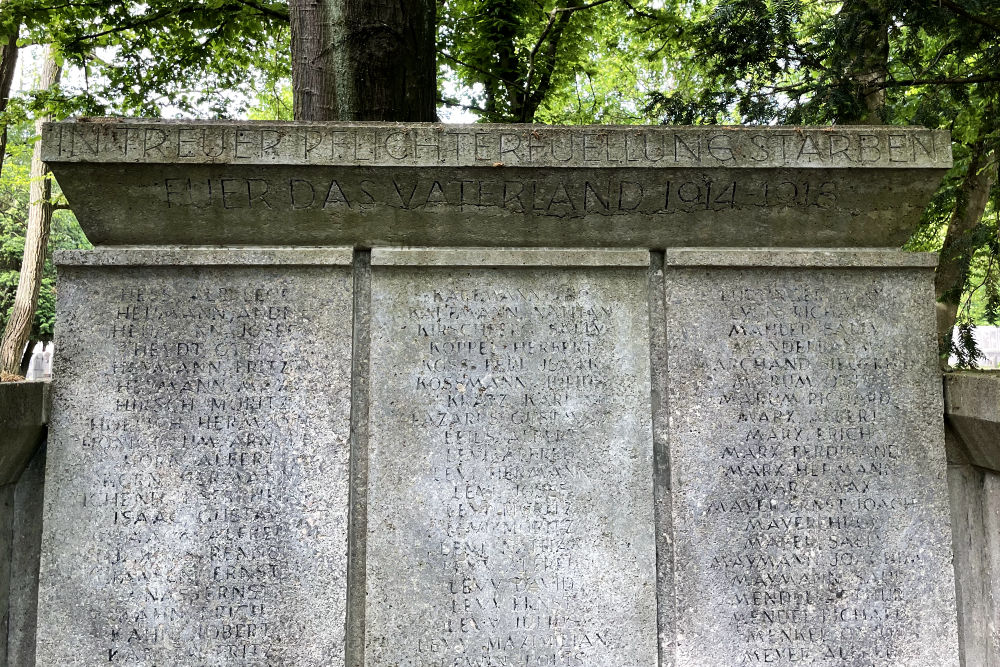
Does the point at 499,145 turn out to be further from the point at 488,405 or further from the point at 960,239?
the point at 960,239

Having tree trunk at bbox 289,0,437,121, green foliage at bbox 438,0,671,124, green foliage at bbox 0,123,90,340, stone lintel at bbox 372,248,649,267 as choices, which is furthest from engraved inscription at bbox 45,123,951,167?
green foliage at bbox 0,123,90,340

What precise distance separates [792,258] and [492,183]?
1.41 m

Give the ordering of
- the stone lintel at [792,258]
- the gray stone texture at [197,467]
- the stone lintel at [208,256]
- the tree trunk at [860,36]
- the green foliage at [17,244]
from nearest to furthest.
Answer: the gray stone texture at [197,467]
the stone lintel at [208,256]
the stone lintel at [792,258]
the tree trunk at [860,36]
the green foliage at [17,244]

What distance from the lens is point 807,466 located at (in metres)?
3.14

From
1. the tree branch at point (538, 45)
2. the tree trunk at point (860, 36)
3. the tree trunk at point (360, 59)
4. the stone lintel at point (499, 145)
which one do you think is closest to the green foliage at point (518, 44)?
the tree branch at point (538, 45)

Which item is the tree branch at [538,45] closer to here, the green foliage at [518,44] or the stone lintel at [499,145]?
the green foliage at [518,44]

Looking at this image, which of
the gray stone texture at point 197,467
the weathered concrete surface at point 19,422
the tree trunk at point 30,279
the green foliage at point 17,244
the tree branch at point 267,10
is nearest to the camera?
the weathered concrete surface at point 19,422

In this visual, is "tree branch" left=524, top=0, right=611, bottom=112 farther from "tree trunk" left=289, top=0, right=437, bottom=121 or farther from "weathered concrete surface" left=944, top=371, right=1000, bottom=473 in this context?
"weathered concrete surface" left=944, top=371, right=1000, bottom=473

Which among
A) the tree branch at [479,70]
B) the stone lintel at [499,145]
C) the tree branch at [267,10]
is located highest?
the tree branch at [479,70]

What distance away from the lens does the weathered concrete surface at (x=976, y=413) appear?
9.82 feet

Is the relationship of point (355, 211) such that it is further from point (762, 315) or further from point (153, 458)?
point (762, 315)

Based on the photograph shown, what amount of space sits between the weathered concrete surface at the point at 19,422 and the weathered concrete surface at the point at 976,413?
3.99m

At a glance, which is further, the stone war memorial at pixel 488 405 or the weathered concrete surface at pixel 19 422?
the stone war memorial at pixel 488 405

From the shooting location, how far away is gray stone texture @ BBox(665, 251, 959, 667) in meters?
3.08
